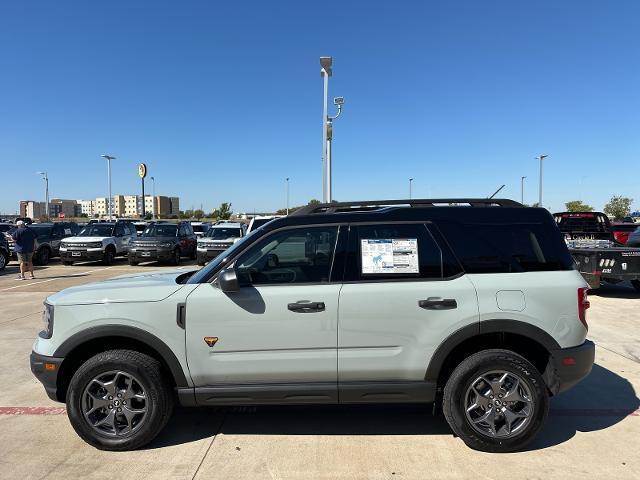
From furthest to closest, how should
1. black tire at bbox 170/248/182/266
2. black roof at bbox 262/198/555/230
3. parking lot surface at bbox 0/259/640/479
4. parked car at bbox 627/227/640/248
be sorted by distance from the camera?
black tire at bbox 170/248/182/266 → parked car at bbox 627/227/640/248 → black roof at bbox 262/198/555/230 → parking lot surface at bbox 0/259/640/479

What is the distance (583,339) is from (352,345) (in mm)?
1826

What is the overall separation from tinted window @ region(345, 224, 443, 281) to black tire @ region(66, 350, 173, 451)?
1676 millimetres

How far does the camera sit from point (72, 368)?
370cm

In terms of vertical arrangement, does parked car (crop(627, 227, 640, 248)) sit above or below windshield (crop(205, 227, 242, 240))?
below

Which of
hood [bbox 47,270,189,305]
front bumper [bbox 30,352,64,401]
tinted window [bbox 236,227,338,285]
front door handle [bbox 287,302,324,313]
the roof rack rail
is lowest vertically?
front bumper [bbox 30,352,64,401]

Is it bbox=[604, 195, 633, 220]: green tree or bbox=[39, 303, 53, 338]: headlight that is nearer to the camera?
bbox=[39, 303, 53, 338]: headlight

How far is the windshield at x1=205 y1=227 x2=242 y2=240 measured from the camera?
1774 cm

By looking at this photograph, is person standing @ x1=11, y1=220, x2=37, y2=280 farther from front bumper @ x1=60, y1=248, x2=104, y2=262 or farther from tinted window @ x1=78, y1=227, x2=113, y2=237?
tinted window @ x1=78, y1=227, x2=113, y2=237

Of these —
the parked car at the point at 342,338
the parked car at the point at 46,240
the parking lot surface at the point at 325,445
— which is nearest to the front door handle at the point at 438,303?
the parked car at the point at 342,338

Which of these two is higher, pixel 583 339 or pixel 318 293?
pixel 318 293

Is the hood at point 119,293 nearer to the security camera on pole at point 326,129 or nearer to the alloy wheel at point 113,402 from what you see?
the alloy wheel at point 113,402

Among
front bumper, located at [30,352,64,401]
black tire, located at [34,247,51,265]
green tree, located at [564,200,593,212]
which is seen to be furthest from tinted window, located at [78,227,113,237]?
green tree, located at [564,200,593,212]

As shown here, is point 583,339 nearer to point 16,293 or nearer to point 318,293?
point 318,293

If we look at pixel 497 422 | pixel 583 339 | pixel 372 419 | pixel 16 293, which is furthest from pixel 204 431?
pixel 16 293
